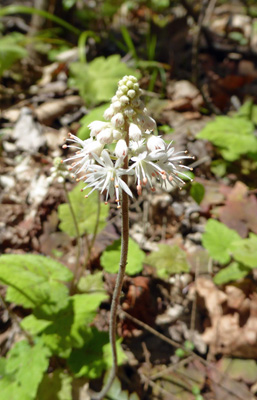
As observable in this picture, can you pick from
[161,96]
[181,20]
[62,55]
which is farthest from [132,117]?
[181,20]

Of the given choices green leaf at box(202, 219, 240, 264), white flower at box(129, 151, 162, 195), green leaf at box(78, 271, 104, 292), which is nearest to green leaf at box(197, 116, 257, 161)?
green leaf at box(202, 219, 240, 264)

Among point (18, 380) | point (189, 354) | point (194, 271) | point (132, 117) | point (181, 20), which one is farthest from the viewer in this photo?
point (181, 20)

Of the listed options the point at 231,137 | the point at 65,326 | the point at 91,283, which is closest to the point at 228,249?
the point at 91,283

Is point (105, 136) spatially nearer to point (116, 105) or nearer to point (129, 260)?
point (116, 105)

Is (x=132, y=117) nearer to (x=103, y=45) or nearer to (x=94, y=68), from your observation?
(x=94, y=68)

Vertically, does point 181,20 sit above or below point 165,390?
above

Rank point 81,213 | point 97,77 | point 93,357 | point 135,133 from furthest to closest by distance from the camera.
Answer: point 97,77 → point 81,213 → point 93,357 → point 135,133

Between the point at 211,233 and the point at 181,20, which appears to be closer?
the point at 211,233
